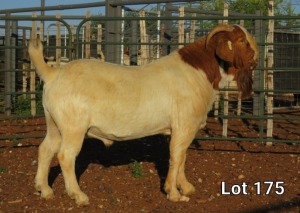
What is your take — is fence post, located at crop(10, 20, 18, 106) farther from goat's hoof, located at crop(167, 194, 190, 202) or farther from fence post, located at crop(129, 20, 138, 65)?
goat's hoof, located at crop(167, 194, 190, 202)

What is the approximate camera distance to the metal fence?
8.60 meters

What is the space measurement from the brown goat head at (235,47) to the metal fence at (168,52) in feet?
5.75

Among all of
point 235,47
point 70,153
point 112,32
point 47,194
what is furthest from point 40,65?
point 112,32

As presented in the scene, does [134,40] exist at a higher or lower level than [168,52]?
higher

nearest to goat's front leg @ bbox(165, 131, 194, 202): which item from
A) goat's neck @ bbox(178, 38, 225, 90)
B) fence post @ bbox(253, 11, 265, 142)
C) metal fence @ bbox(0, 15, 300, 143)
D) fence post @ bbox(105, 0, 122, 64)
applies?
goat's neck @ bbox(178, 38, 225, 90)

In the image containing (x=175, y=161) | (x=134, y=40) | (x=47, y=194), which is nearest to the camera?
(x=175, y=161)

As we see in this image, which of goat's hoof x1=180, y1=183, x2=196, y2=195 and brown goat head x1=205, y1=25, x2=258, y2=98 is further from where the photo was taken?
goat's hoof x1=180, y1=183, x2=196, y2=195

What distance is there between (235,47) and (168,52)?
797 cm

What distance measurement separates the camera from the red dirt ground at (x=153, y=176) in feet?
19.6

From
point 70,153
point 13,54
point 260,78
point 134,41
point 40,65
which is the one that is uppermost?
point 134,41

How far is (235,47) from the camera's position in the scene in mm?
6098

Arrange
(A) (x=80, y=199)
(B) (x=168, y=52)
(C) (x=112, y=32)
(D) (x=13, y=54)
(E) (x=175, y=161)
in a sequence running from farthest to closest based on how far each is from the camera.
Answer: (B) (x=168, y=52)
(D) (x=13, y=54)
(C) (x=112, y=32)
(E) (x=175, y=161)
(A) (x=80, y=199)

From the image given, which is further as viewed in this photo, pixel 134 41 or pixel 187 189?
pixel 134 41

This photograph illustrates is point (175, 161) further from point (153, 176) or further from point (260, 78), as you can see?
point (260, 78)
